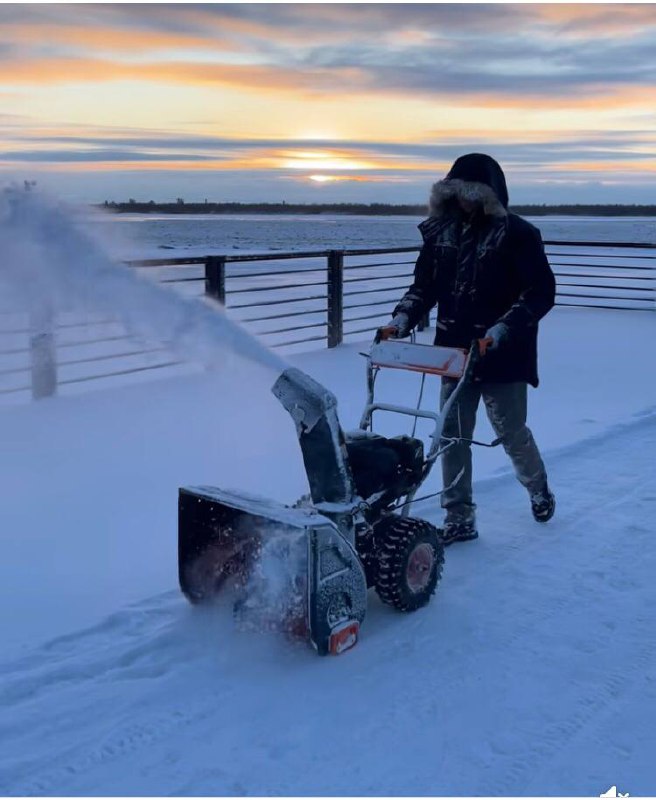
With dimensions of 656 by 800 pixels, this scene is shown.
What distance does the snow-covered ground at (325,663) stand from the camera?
2586mm

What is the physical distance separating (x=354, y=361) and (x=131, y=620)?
703cm

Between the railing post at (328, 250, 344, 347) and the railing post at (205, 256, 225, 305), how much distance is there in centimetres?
205

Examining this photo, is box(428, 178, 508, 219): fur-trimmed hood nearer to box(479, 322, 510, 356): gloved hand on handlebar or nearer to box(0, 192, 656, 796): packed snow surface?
box(479, 322, 510, 356): gloved hand on handlebar

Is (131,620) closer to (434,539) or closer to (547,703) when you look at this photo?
(434,539)

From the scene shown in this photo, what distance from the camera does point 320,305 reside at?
20266 mm

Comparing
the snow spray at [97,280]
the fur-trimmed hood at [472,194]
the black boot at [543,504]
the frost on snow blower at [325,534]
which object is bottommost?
the black boot at [543,504]

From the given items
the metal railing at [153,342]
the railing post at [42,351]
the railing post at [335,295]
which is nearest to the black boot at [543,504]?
the metal railing at [153,342]

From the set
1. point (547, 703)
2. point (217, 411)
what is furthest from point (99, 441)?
point (547, 703)

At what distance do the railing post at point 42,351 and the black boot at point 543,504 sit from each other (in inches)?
190

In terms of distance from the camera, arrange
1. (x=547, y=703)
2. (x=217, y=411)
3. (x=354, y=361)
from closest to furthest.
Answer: (x=547, y=703) → (x=217, y=411) → (x=354, y=361)

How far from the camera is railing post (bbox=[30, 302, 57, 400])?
25.4 feet

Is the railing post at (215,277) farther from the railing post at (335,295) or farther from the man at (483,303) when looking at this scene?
the man at (483,303)

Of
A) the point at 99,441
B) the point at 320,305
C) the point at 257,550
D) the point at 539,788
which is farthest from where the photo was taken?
the point at 320,305

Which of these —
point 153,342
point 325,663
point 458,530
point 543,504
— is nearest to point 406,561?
point 325,663
